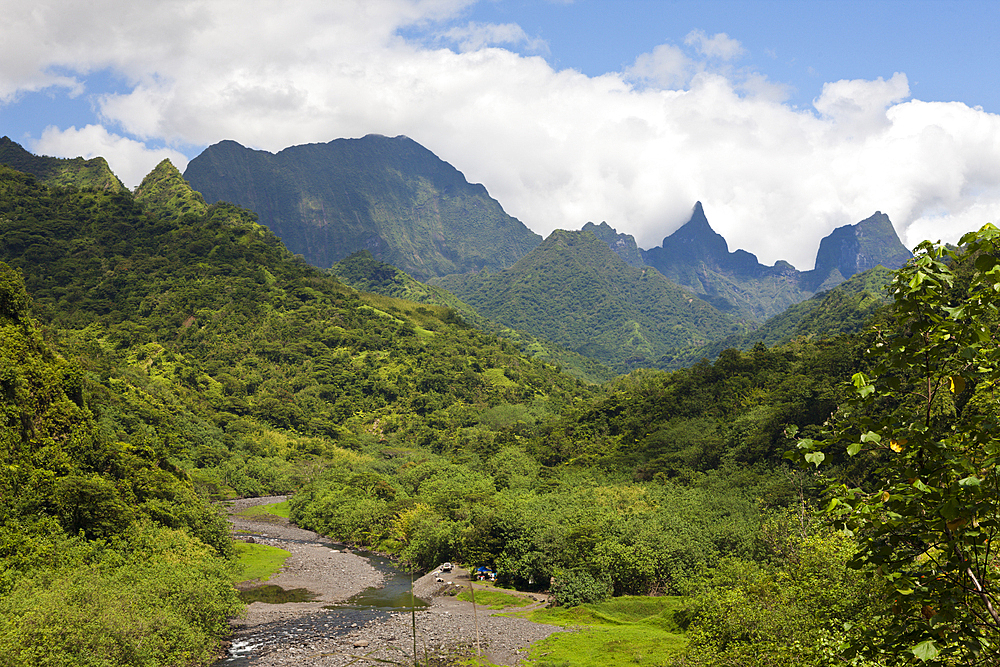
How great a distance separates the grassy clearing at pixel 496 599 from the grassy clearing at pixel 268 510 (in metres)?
42.3

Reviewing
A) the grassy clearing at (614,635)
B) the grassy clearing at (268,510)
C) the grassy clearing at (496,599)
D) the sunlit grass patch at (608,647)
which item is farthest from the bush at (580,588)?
the grassy clearing at (268,510)

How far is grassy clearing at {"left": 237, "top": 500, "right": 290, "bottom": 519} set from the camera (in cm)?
7981

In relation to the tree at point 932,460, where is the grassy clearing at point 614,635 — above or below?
below

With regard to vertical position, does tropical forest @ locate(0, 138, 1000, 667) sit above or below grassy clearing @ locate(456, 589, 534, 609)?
above

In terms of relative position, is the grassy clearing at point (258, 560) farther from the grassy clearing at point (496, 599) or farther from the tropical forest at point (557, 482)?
the grassy clearing at point (496, 599)

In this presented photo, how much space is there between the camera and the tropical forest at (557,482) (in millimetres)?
5910

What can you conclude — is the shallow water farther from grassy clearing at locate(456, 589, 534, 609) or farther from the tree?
the tree

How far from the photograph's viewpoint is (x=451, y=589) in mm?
48219

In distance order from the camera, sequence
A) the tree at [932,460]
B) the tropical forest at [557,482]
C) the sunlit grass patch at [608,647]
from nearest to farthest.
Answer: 1. the tree at [932,460]
2. the tropical forest at [557,482]
3. the sunlit grass patch at [608,647]

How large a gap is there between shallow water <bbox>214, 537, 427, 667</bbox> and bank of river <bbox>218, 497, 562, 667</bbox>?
0.05 meters

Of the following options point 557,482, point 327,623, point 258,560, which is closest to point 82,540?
point 327,623

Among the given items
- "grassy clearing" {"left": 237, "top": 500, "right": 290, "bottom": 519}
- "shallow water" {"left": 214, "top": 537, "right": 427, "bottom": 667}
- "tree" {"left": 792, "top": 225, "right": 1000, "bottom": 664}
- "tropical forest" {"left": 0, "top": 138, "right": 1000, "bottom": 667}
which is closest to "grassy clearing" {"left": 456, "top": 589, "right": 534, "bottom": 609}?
"tropical forest" {"left": 0, "top": 138, "right": 1000, "bottom": 667}

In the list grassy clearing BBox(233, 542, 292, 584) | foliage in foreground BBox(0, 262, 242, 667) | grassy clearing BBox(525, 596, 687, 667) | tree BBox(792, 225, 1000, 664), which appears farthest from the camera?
grassy clearing BBox(233, 542, 292, 584)

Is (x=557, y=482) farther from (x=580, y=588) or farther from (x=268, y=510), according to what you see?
(x=268, y=510)
